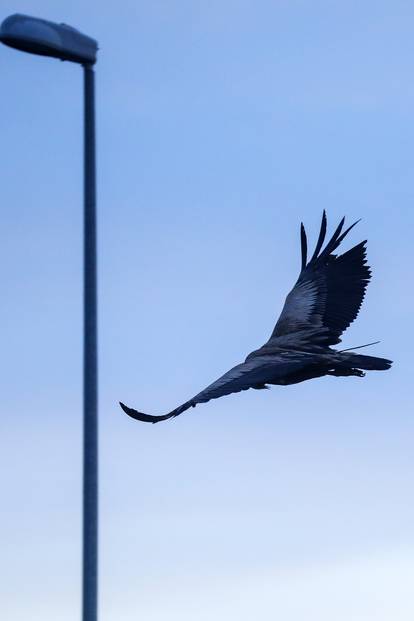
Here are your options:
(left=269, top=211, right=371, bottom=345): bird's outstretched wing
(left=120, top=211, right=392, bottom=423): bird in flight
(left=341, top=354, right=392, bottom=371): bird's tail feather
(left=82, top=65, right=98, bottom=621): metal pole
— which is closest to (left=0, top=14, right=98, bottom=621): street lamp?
(left=82, top=65, right=98, bottom=621): metal pole

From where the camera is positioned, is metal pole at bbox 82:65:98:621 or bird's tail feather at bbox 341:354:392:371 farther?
bird's tail feather at bbox 341:354:392:371

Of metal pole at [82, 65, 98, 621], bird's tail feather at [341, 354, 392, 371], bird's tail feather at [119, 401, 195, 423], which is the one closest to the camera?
metal pole at [82, 65, 98, 621]

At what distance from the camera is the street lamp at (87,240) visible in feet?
18.8

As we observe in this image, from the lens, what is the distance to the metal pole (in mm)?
5684

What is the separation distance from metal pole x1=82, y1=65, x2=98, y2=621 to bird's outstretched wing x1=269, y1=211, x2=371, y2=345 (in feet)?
26.5

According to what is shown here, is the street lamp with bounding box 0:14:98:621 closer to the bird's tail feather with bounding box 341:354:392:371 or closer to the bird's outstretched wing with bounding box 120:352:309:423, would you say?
the bird's outstretched wing with bounding box 120:352:309:423

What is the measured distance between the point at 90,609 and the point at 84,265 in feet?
6.08

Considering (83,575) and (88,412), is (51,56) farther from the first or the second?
(83,575)

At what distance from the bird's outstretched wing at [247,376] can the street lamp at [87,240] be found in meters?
4.44

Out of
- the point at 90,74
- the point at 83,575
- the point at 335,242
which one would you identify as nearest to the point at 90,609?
the point at 83,575

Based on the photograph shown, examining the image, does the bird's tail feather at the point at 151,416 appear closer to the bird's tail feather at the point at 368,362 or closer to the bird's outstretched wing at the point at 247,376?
the bird's outstretched wing at the point at 247,376

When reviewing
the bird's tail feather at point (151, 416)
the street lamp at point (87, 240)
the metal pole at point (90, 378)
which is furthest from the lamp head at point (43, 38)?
the bird's tail feather at point (151, 416)

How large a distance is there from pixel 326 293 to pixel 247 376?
4.12m

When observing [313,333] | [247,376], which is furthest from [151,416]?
[313,333]
